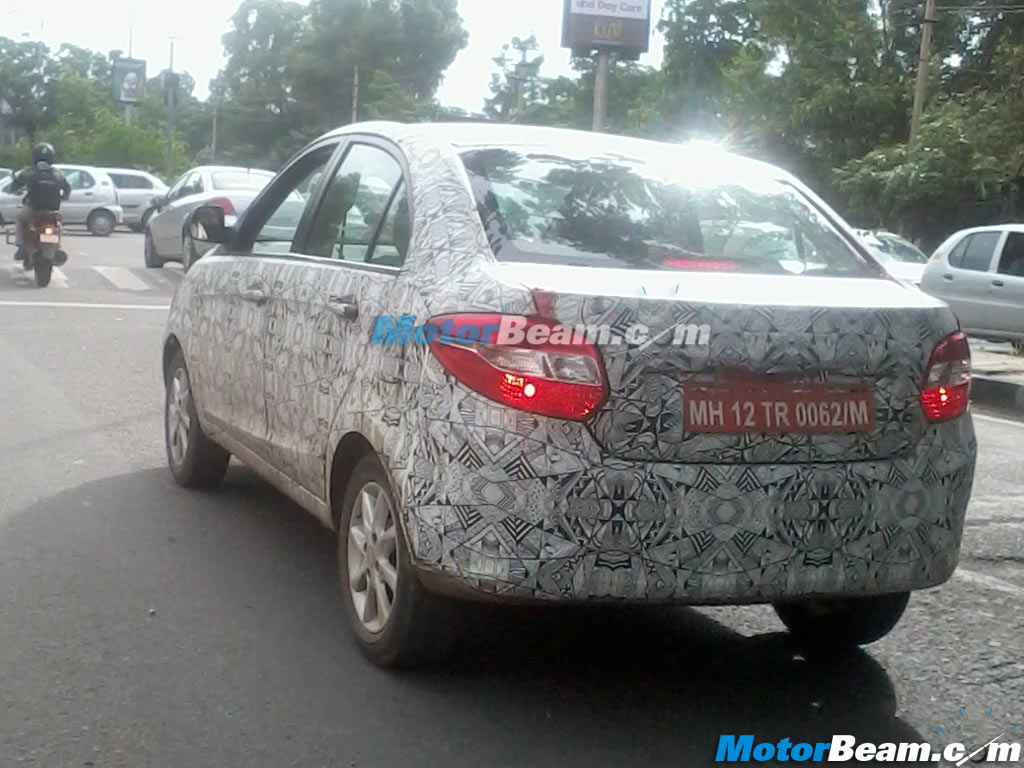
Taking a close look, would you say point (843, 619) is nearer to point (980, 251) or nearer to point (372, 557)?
point (372, 557)

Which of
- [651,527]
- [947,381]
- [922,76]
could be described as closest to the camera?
[651,527]

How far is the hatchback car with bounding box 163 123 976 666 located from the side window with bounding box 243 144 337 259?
0.79 meters

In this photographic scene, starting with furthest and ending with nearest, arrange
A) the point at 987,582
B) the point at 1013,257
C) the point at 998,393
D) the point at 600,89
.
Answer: the point at 600,89 → the point at 1013,257 → the point at 998,393 → the point at 987,582

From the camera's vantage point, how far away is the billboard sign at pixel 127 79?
60.5 meters

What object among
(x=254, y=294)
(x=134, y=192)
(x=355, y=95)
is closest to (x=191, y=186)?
(x=254, y=294)

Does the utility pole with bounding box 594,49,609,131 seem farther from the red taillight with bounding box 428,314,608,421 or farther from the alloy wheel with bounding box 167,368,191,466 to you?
the red taillight with bounding box 428,314,608,421

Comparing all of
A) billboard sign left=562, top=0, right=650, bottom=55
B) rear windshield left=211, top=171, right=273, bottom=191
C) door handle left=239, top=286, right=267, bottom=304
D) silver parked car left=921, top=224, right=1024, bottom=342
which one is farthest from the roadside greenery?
silver parked car left=921, top=224, right=1024, bottom=342

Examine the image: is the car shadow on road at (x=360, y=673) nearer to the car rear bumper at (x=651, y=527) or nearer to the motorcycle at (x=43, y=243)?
the car rear bumper at (x=651, y=527)

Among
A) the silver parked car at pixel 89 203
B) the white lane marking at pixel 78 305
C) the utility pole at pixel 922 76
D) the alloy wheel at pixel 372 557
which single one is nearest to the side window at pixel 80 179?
the silver parked car at pixel 89 203

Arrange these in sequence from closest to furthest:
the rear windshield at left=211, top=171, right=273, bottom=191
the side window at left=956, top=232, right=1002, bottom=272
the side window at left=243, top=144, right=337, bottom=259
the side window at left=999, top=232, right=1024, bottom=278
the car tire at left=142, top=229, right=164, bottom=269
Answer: the side window at left=243, top=144, right=337, bottom=259 → the side window at left=999, top=232, right=1024, bottom=278 → the side window at left=956, top=232, right=1002, bottom=272 → the rear windshield at left=211, top=171, right=273, bottom=191 → the car tire at left=142, top=229, right=164, bottom=269

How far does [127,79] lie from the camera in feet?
199

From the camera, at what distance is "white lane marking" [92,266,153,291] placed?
18.7m

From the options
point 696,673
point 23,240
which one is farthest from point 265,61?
point 696,673

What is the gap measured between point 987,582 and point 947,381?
194 cm
